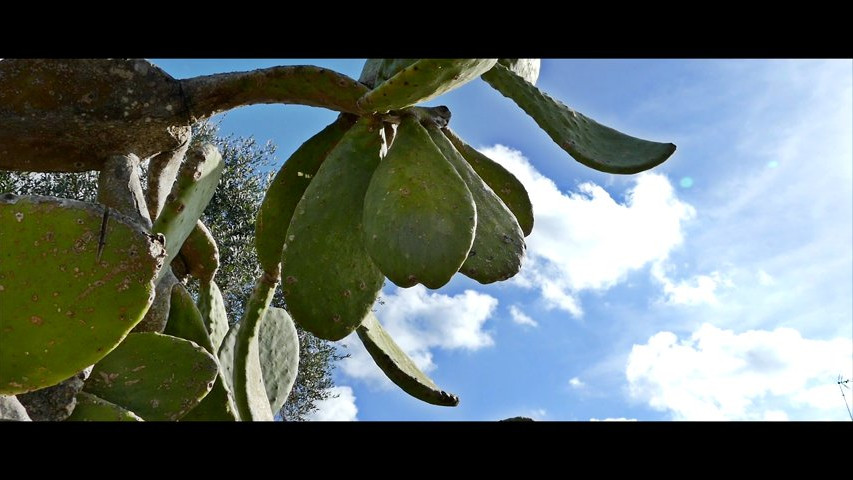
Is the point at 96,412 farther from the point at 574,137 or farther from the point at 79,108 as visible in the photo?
the point at 574,137

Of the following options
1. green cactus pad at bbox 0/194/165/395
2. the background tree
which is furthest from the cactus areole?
the background tree

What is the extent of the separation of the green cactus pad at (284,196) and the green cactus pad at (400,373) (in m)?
0.27

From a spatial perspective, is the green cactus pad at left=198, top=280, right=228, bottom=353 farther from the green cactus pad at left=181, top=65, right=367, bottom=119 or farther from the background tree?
the background tree

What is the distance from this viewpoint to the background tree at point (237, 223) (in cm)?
802

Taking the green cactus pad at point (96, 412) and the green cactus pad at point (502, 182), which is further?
the green cactus pad at point (502, 182)

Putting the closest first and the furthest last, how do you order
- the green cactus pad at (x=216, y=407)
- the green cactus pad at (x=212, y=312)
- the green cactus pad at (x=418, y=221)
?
the green cactus pad at (x=418, y=221), the green cactus pad at (x=216, y=407), the green cactus pad at (x=212, y=312)

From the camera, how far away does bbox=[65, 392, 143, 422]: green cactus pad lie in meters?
1.23

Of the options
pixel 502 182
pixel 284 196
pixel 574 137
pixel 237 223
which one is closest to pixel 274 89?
pixel 284 196

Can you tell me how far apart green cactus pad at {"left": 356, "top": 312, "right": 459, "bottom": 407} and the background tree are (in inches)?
237

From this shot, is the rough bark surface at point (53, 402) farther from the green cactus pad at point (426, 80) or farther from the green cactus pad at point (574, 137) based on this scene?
the green cactus pad at point (574, 137)

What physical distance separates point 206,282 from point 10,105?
653 millimetres

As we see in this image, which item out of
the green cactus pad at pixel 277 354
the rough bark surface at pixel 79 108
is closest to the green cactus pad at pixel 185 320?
the green cactus pad at pixel 277 354
